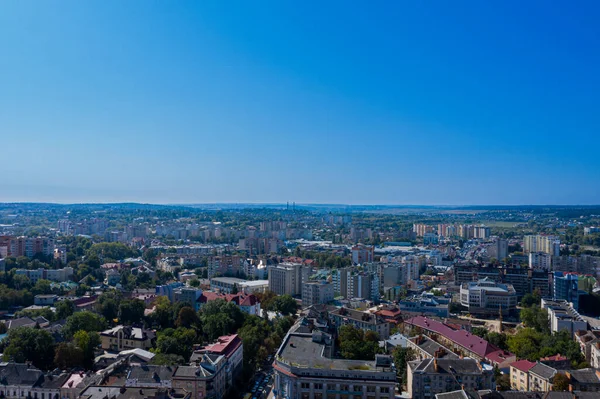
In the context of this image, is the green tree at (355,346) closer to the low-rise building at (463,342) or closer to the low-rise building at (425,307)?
the low-rise building at (463,342)

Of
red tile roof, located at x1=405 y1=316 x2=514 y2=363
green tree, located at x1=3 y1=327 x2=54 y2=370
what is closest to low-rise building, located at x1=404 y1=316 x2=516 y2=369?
red tile roof, located at x1=405 y1=316 x2=514 y2=363

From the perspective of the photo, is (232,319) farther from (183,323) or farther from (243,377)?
(243,377)

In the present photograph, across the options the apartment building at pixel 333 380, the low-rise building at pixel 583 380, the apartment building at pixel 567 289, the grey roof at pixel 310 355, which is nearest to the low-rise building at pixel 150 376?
the apartment building at pixel 333 380

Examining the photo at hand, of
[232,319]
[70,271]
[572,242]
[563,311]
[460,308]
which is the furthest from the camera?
[572,242]

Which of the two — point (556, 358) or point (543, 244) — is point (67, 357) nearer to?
point (556, 358)

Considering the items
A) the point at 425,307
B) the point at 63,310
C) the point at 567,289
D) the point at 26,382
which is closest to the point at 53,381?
the point at 26,382

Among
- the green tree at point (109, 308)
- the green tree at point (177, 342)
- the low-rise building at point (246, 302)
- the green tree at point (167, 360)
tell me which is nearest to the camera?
the green tree at point (167, 360)

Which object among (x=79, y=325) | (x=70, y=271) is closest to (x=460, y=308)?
(x=79, y=325)
